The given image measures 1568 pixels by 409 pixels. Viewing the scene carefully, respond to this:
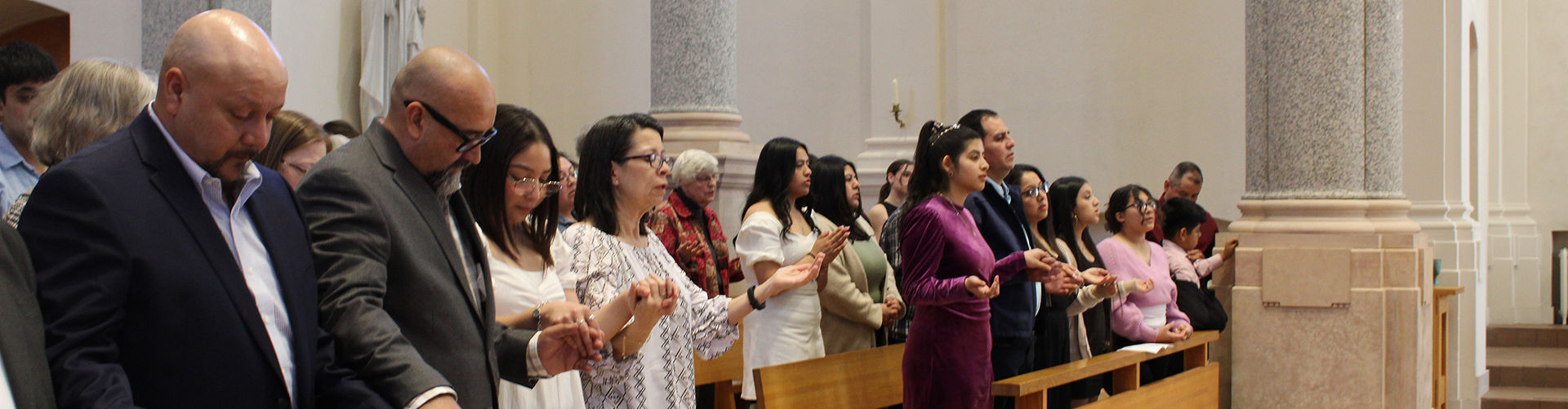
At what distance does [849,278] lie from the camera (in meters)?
4.55

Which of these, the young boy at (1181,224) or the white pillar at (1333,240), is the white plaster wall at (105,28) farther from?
the white pillar at (1333,240)

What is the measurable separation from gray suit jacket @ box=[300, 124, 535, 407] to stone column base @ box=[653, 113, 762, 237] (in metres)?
4.36

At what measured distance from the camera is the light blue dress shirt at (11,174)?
262cm

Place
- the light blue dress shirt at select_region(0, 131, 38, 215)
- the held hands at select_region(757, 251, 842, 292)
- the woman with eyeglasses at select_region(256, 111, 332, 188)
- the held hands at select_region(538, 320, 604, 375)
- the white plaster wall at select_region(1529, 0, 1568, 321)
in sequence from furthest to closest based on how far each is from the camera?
the white plaster wall at select_region(1529, 0, 1568, 321)
the held hands at select_region(757, 251, 842, 292)
the woman with eyeglasses at select_region(256, 111, 332, 188)
the light blue dress shirt at select_region(0, 131, 38, 215)
the held hands at select_region(538, 320, 604, 375)

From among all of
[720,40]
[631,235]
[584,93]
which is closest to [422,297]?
[631,235]

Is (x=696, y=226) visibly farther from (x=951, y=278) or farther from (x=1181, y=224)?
(x=1181, y=224)

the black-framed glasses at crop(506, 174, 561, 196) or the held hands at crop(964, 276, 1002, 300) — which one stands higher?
the black-framed glasses at crop(506, 174, 561, 196)

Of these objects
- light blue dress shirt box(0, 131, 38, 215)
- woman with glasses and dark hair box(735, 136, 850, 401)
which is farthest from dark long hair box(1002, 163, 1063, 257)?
light blue dress shirt box(0, 131, 38, 215)

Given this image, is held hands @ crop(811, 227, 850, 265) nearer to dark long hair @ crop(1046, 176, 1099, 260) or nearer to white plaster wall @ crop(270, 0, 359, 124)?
dark long hair @ crop(1046, 176, 1099, 260)

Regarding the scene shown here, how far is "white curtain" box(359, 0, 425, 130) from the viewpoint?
25.9 ft

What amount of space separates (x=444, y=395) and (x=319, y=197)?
391 mm

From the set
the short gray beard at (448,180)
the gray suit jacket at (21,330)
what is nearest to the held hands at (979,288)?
the short gray beard at (448,180)

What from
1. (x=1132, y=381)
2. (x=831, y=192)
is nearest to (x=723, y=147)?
(x=831, y=192)

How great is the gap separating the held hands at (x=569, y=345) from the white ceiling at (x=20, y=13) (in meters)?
5.39
